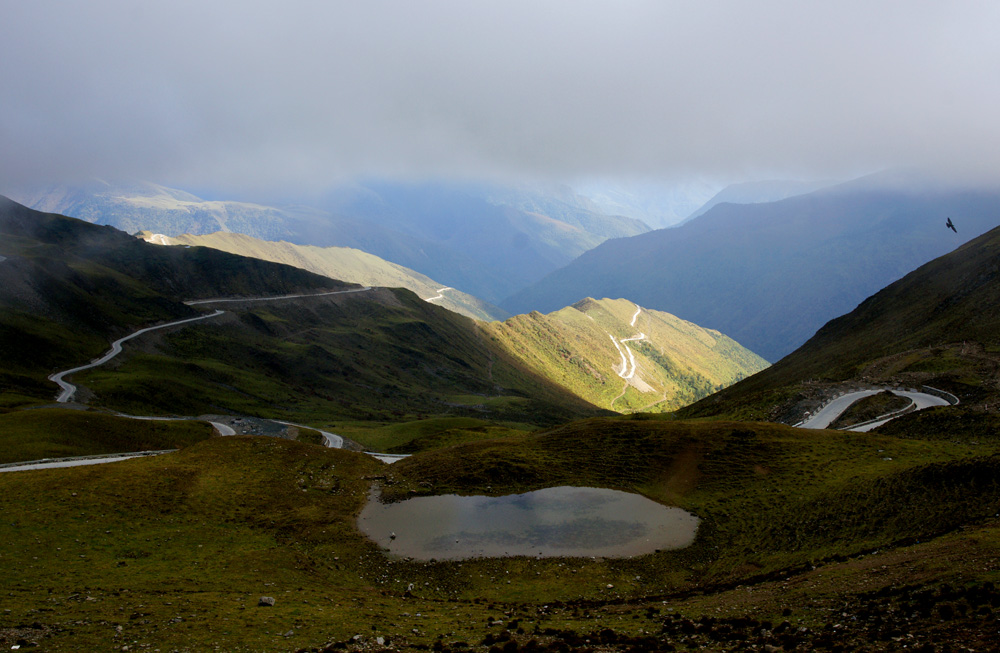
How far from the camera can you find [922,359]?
7906 cm

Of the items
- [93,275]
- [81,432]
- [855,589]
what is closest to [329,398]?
[93,275]

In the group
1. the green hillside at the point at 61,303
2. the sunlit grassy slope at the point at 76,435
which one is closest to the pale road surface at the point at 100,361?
the green hillside at the point at 61,303

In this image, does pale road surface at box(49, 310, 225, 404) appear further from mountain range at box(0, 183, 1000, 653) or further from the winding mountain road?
mountain range at box(0, 183, 1000, 653)

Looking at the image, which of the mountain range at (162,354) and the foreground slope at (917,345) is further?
the mountain range at (162,354)

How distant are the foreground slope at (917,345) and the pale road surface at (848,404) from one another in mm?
2692

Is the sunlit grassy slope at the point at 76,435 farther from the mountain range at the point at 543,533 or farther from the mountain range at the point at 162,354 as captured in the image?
the mountain range at the point at 162,354

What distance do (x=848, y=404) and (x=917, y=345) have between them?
37.2 metres

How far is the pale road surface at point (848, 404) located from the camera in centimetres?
6199

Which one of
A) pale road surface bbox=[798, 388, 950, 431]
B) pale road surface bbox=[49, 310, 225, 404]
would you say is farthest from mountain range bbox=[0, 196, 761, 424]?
pale road surface bbox=[798, 388, 950, 431]

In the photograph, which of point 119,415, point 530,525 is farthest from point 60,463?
point 530,525

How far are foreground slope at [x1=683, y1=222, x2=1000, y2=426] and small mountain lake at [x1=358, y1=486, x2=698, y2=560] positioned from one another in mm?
33898

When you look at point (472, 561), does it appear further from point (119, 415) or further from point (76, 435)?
point (119, 415)

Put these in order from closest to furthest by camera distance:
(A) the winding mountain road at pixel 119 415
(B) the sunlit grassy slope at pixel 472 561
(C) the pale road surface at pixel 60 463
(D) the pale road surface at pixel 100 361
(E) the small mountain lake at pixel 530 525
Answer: (B) the sunlit grassy slope at pixel 472 561 → (E) the small mountain lake at pixel 530 525 → (C) the pale road surface at pixel 60 463 → (A) the winding mountain road at pixel 119 415 → (D) the pale road surface at pixel 100 361

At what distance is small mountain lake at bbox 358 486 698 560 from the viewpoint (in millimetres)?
36188
